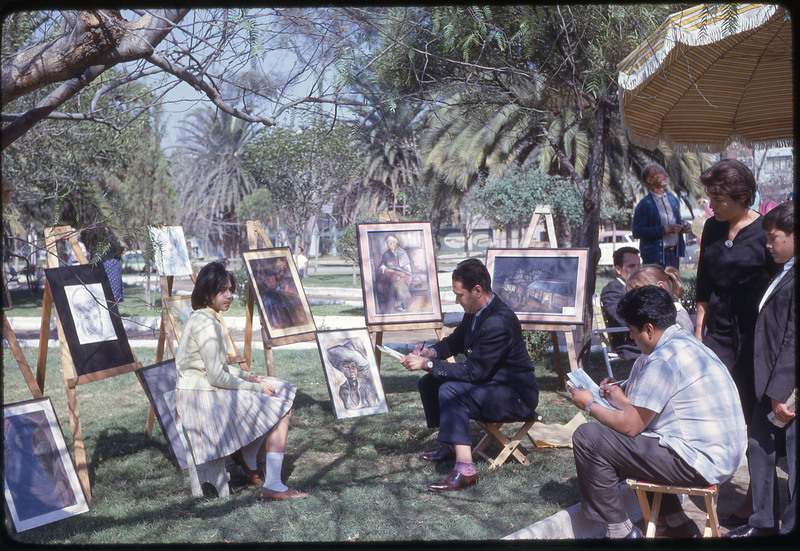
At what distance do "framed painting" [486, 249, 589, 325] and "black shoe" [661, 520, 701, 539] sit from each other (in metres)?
2.77

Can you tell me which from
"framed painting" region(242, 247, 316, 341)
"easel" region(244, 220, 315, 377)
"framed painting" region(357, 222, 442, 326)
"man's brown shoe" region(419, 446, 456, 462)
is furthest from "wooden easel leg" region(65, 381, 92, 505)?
"framed painting" region(357, 222, 442, 326)

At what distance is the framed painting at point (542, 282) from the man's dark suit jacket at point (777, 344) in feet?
9.23

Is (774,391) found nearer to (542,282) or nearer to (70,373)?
(542,282)

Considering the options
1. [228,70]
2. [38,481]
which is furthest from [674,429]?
[38,481]

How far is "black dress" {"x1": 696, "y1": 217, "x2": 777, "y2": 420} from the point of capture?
3889mm

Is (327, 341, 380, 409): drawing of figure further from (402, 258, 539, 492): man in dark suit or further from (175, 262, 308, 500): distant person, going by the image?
(175, 262, 308, 500): distant person

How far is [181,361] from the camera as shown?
426 centimetres

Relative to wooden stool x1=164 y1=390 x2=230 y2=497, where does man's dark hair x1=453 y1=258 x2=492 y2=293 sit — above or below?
above

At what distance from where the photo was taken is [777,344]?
334 cm

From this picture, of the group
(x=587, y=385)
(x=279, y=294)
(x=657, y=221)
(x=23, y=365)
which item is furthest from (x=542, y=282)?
(x=23, y=365)

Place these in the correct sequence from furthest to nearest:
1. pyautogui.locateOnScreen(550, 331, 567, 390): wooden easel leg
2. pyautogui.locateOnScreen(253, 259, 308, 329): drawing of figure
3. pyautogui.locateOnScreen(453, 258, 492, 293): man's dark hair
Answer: pyautogui.locateOnScreen(550, 331, 567, 390): wooden easel leg → pyautogui.locateOnScreen(253, 259, 308, 329): drawing of figure → pyautogui.locateOnScreen(453, 258, 492, 293): man's dark hair

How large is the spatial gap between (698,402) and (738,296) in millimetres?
1161

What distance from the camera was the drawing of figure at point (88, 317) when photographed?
473 cm

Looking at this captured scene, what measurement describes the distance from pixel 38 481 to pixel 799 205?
438 cm
